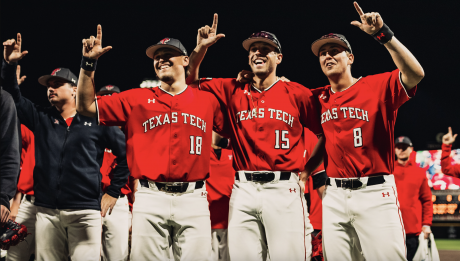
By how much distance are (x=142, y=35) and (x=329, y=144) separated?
10.7m

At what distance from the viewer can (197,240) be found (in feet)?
10.2

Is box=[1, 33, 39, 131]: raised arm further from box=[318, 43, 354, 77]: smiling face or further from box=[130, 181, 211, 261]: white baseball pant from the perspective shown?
box=[318, 43, 354, 77]: smiling face

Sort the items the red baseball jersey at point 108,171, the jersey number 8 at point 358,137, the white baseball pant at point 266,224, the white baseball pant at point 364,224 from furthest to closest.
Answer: the red baseball jersey at point 108,171, the jersey number 8 at point 358,137, the white baseball pant at point 266,224, the white baseball pant at point 364,224

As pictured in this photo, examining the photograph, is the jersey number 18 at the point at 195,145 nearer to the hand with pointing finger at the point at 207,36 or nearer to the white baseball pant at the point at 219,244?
the hand with pointing finger at the point at 207,36

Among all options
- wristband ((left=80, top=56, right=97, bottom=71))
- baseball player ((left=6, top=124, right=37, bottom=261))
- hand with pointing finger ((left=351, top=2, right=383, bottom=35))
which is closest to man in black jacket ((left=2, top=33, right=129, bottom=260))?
baseball player ((left=6, top=124, right=37, bottom=261))

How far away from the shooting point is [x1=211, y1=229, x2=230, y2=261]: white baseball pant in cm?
475

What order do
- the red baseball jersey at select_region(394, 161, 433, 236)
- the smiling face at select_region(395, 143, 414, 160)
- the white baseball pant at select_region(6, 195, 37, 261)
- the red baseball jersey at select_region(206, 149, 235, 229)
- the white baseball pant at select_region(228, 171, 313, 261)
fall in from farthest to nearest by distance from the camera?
1. the smiling face at select_region(395, 143, 414, 160)
2. the red baseball jersey at select_region(394, 161, 433, 236)
3. the red baseball jersey at select_region(206, 149, 235, 229)
4. the white baseball pant at select_region(6, 195, 37, 261)
5. the white baseball pant at select_region(228, 171, 313, 261)

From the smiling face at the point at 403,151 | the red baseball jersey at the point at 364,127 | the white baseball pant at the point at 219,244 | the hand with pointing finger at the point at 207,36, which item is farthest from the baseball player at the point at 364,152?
the smiling face at the point at 403,151

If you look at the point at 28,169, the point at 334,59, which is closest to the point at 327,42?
the point at 334,59

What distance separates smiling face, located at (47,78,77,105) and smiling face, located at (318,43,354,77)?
2766 mm

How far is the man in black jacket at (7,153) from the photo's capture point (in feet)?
7.47

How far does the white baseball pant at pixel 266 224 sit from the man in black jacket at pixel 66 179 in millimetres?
1571

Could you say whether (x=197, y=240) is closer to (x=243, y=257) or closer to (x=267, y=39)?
(x=243, y=257)

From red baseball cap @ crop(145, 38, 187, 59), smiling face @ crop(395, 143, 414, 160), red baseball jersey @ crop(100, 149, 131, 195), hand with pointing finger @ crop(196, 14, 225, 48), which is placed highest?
hand with pointing finger @ crop(196, 14, 225, 48)
